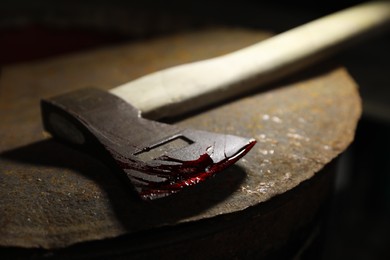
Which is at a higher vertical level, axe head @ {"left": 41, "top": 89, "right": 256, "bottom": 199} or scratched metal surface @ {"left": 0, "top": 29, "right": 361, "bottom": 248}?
axe head @ {"left": 41, "top": 89, "right": 256, "bottom": 199}

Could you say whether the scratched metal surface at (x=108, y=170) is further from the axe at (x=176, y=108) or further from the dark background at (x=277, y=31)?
the dark background at (x=277, y=31)

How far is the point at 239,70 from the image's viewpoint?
1.51 meters

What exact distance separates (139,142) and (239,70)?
495 millimetres

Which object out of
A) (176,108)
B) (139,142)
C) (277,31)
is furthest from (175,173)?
(277,31)

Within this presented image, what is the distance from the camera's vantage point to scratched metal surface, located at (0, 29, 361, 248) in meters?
1.02

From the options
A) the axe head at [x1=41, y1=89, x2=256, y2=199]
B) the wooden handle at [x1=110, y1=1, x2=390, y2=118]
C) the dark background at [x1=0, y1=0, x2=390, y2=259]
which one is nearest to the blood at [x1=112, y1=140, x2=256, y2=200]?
the axe head at [x1=41, y1=89, x2=256, y2=199]

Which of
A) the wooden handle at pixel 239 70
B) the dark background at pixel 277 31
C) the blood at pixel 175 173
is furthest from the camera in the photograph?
the dark background at pixel 277 31

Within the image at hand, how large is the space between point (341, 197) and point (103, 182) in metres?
2.14

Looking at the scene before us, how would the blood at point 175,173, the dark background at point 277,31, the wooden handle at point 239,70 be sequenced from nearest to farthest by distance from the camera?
the blood at point 175,173 → the wooden handle at point 239,70 → the dark background at point 277,31

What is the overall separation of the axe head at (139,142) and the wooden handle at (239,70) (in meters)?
0.11

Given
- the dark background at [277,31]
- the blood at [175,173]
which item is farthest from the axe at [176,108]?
the dark background at [277,31]

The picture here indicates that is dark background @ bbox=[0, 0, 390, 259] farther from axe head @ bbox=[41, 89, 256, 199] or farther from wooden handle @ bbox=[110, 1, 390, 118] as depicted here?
axe head @ bbox=[41, 89, 256, 199]

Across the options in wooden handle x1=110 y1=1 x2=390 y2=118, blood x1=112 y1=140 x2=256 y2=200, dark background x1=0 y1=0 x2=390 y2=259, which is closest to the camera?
blood x1=112 y1=140 x2=256 y2=200

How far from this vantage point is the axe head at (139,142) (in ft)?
3.41
